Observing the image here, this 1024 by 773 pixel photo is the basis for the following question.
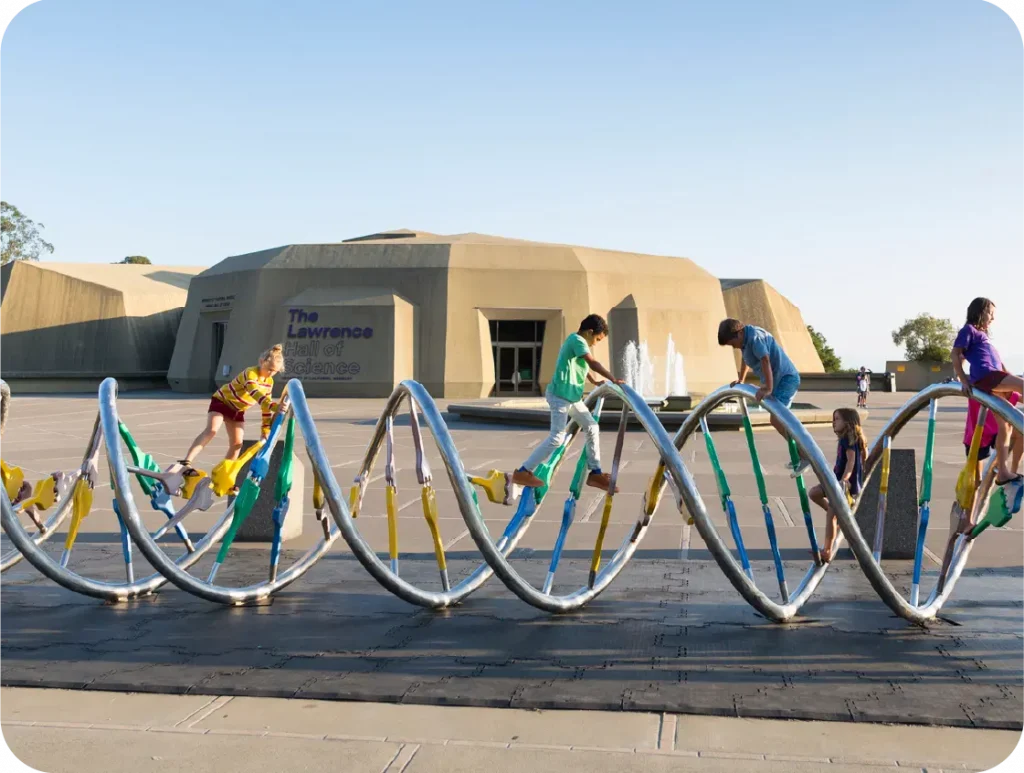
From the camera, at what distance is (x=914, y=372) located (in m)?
58.2

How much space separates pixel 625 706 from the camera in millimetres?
4430

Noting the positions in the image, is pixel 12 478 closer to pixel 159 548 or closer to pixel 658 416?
pixel 159 548

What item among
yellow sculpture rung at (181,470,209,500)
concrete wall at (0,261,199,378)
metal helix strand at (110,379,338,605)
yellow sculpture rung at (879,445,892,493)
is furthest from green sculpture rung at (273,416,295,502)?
concrete wall at (0,261,199,378)

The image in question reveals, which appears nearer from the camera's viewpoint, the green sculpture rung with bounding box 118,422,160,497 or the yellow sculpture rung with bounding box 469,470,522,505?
the yellow sculpture rung with bounding box 469,470,522,505

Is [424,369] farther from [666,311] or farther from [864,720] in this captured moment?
[864,720]

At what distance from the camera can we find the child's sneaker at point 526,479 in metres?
6.68

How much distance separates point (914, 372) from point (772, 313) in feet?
31.0

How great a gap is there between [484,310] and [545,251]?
147 inches

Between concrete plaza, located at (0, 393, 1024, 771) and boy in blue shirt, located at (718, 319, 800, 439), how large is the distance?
1416mm

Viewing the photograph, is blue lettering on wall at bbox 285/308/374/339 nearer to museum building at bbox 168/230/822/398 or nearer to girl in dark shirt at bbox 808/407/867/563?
museum building at bbox 168/230/822/398

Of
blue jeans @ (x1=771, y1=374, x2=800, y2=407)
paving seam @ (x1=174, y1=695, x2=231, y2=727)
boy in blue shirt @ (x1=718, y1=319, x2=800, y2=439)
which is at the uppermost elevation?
boy in blue shirt @ (x1=718, y1=319, x2=800, y2=439)

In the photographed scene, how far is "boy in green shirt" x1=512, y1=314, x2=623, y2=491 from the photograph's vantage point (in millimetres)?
6766

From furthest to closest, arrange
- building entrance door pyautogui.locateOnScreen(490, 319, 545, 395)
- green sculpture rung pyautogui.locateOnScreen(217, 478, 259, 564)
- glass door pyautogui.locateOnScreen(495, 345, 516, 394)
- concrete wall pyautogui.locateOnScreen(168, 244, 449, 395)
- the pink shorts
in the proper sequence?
glass door pyautogui.locateOnScreen(495, 345, 516, 394) < building entrance door pyautogui.locateOnScreen(490, 319, 545, 395) < concrete wall pyautogui.locateOnScreen(168, 244, 449, 395) < the pink shorts < green sculpture rung pyautogui.locateOnScreen(217, 478, 259, 564)

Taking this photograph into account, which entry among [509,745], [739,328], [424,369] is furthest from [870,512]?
[424,369]
